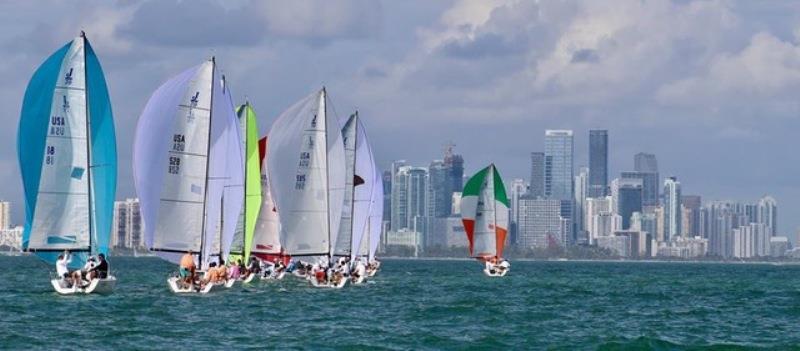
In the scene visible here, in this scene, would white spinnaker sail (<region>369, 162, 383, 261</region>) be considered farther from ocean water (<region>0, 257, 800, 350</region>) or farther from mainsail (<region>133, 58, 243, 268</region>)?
mainsail (<region>133, 58, 243, 268</region>)

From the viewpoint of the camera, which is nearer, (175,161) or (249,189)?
(175,161)

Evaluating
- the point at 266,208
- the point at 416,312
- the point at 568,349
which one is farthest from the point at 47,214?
the point at 266,208

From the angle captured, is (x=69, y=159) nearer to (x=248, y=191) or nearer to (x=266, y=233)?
(x=248, y=191)

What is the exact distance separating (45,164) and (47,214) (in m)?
1.78

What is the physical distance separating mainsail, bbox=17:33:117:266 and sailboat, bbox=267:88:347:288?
1464cm

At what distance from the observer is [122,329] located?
44.8 meters

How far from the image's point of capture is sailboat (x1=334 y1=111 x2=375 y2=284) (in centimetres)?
8044

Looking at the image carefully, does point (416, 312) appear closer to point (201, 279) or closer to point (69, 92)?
point (201, 279)

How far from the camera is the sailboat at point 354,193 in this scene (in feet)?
264

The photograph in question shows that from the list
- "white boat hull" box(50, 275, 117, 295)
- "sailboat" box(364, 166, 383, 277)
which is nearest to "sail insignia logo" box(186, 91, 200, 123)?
"white boat hull" box(50, 275, 117, 295)

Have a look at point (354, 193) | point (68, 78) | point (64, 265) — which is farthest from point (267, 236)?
point (68, 78)

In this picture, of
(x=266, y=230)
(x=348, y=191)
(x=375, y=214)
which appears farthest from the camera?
(x=375, y=214)

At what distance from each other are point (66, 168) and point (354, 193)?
1167 inches

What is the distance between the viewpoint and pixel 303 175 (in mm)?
69875
